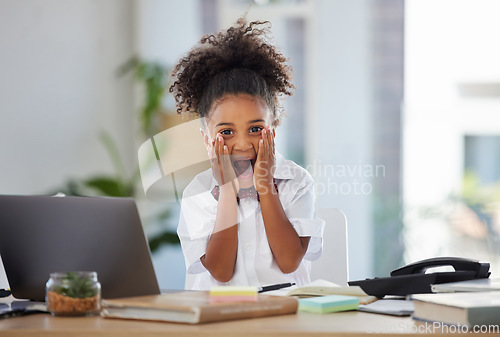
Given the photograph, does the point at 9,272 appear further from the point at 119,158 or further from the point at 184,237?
the point at 119,158

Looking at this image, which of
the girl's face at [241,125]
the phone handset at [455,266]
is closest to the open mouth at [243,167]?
the girl's face at [241,125]

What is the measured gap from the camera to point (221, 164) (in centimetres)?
154

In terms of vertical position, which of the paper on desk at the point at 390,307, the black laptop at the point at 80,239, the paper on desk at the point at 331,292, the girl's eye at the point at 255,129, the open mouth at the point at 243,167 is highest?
the girl's eye at the point at 255,129

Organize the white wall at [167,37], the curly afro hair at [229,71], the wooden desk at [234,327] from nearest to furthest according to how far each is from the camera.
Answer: the wooden desk at [234,327] → the curly afro hair at [229,71] → the white wall at [167,37]

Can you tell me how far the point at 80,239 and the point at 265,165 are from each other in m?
0.58

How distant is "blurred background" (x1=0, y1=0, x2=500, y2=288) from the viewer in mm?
3309

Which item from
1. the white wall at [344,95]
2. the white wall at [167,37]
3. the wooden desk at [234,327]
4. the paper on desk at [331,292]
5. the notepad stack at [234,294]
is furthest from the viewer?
the white wall at [167,37]

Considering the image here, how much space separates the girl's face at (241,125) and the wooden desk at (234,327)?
2.14ft

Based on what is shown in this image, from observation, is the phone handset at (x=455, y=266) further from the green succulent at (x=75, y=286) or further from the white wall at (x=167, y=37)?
the white wall at (x=167, y=37)

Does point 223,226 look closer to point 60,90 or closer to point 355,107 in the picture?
point 60,90

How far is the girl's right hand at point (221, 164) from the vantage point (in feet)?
4.97

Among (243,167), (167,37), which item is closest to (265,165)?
(243,167)

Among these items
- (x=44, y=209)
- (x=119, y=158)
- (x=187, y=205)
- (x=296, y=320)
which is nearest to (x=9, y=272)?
(x=44, y=209)

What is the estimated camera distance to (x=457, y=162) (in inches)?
137
